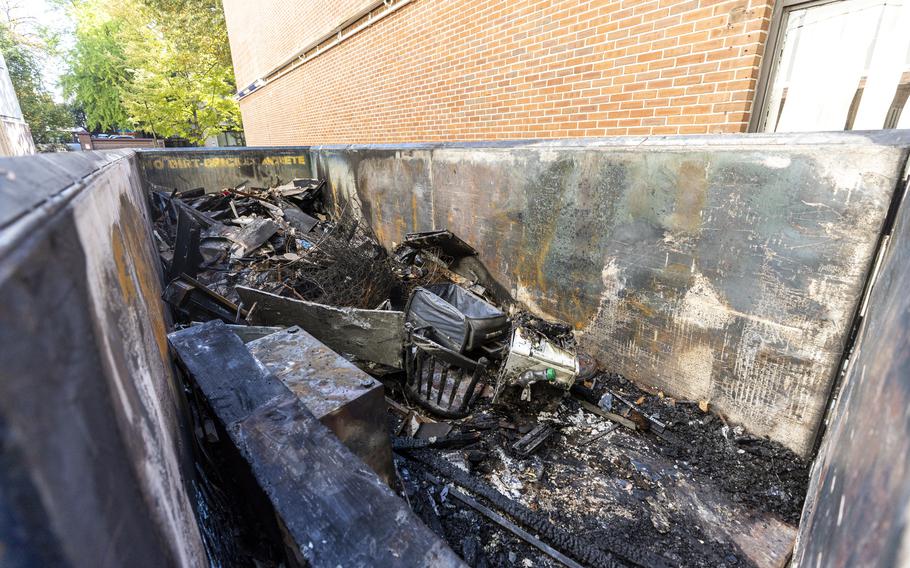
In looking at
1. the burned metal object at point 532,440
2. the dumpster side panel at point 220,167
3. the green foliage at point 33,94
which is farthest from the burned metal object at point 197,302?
the green foliage at point 33,94

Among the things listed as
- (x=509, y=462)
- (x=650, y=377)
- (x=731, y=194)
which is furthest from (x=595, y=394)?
(x=731, y=194)

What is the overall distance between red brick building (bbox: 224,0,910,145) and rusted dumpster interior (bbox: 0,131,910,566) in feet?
2.34

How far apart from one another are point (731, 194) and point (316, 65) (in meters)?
11.2

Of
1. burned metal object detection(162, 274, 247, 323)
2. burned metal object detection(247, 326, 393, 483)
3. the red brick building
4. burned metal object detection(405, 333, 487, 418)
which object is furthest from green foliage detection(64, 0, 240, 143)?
burned metal object detection(247, 326, 393, 483)

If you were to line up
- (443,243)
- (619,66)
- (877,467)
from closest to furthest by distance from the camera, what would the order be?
(877,467) → (619,66) → (443,243)

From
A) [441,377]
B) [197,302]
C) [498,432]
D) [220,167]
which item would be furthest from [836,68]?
[220,167]

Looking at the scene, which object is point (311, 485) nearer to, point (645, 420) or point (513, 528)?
point (513, 528)

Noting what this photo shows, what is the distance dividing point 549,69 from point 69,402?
5384mm

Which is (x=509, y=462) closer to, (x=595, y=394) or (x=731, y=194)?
(x=595, y=394)

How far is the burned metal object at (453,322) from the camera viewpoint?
3961mm

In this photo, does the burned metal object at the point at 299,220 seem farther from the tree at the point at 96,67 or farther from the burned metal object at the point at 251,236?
the tree at the point at 96,67

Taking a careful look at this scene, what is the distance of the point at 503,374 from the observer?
11.7ft

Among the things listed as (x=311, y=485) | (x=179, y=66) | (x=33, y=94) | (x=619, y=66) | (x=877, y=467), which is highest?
(x=179, y=66)

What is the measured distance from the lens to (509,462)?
3230mm
